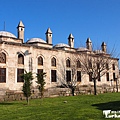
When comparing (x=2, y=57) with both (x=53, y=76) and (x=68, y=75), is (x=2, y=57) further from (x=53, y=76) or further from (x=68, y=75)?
(x=68, y=75)

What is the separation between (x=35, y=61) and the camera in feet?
83.1

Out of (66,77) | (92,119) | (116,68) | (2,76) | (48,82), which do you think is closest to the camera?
(92,119)

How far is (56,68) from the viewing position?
27.7 m

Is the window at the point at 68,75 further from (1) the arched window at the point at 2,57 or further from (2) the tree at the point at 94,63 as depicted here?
(1) the arched window at the point at 2,57

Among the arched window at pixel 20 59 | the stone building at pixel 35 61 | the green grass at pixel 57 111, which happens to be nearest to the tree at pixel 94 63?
the stone building at pixel 35 61

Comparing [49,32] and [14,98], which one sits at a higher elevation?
[49,32]

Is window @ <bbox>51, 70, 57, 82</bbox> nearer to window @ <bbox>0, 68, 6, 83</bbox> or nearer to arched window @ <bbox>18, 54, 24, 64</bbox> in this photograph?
arched window @ <bbox>18, 54, 24, 64</bbox>

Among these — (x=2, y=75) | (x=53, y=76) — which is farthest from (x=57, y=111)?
(x=53, y=76)

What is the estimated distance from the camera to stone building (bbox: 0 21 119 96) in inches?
888

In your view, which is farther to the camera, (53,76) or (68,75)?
(68,75)

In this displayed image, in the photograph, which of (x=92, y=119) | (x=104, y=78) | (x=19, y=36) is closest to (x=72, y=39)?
(x=104, y=78)

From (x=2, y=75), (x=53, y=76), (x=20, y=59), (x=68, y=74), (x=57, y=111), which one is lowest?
(x=57, y=111)

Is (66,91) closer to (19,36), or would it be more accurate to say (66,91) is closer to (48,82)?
(48,82)

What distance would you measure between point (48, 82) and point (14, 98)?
776 centimetres
